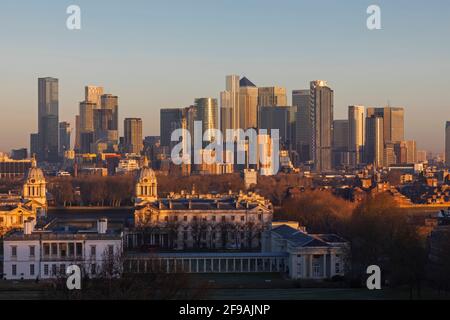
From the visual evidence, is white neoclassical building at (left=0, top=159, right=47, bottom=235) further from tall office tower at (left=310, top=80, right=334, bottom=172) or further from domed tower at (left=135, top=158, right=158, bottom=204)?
tall office tower at (left=310, top=80, right=334, bottom=172)

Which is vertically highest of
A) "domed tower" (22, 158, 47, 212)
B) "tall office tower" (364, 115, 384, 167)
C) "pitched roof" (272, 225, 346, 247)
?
"tall office tower" (364, 115, 384, 167)

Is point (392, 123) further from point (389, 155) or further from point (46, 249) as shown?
point (46, 249)

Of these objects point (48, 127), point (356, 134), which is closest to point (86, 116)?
point (48, 127)

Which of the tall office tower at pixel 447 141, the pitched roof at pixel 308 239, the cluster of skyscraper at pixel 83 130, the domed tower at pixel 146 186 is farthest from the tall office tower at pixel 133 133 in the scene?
the pitched roof at pixel 308 239

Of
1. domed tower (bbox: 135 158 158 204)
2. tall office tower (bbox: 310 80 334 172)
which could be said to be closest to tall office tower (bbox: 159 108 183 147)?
tall office tower (bbox: 310 80 334 172)

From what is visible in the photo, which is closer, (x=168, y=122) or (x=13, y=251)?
(x=13, y=251)

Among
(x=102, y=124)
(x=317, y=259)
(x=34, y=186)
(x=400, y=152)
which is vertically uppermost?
(x=102, y=124)

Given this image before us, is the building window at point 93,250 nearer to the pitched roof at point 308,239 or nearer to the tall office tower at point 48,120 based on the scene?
the pitched roof at point 308,239
